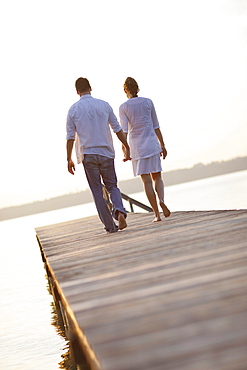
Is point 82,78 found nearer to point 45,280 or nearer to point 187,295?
point 187,295

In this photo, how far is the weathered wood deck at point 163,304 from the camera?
2148mm

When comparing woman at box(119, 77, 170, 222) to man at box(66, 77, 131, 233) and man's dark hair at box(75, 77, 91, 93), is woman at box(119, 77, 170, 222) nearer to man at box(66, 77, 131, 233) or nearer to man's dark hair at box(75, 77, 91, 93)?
man at box(66, 77, 131, 233)

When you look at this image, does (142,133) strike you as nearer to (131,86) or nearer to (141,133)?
(141,133)

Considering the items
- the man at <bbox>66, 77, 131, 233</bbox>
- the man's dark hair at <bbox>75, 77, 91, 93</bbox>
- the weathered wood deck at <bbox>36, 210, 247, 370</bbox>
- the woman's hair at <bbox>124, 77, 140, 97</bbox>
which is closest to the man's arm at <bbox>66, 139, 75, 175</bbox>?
the man at <bbox>66, 77, 131, 233</bbox>

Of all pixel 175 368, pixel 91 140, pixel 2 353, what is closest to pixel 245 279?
pixel 175 368

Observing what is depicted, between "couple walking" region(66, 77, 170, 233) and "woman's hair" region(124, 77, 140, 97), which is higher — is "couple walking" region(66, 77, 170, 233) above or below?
below

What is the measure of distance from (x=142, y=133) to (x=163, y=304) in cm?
563

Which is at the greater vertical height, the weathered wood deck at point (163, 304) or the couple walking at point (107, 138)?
the couple walking at point (107, 138)

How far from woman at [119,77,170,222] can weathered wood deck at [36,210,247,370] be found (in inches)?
123

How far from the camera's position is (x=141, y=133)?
27.7 feet

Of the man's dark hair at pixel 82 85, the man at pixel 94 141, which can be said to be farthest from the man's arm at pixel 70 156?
the man's dark hair at pixel 82 85

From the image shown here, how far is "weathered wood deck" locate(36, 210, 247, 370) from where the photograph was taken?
7.05 ft

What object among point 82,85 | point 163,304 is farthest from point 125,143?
point 163,304

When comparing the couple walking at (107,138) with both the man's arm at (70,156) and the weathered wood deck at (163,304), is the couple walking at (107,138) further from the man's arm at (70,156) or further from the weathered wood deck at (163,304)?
the weathered wood deck at (163,304)
